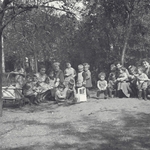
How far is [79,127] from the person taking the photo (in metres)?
7.08

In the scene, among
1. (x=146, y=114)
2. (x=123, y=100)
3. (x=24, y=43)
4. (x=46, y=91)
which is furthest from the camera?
(x=24, y=43)

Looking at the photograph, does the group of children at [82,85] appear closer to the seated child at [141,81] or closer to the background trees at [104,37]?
the seated child at [141,81]

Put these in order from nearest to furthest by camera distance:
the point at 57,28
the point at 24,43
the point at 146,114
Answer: the point at 146,114 → the point at 57,28 → the point at 24,43

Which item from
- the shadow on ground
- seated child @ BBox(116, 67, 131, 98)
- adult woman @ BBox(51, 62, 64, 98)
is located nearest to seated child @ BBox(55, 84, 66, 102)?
adult woman @ BBox(51, 62, 64, 98)

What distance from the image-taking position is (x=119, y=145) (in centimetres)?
558

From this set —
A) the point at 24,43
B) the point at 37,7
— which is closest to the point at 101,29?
the point at 24,43

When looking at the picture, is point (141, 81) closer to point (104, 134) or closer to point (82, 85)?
point (82, 85)

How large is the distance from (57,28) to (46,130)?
3793 mm

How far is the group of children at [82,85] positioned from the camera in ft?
36.7

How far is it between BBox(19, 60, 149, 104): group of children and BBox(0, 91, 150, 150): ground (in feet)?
2.26

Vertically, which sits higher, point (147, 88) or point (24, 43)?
point (24, 43)

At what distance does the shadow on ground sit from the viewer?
5520 mm

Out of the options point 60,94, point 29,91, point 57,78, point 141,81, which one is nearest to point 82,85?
point 60,94

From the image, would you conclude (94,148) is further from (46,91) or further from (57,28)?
(46,91)
